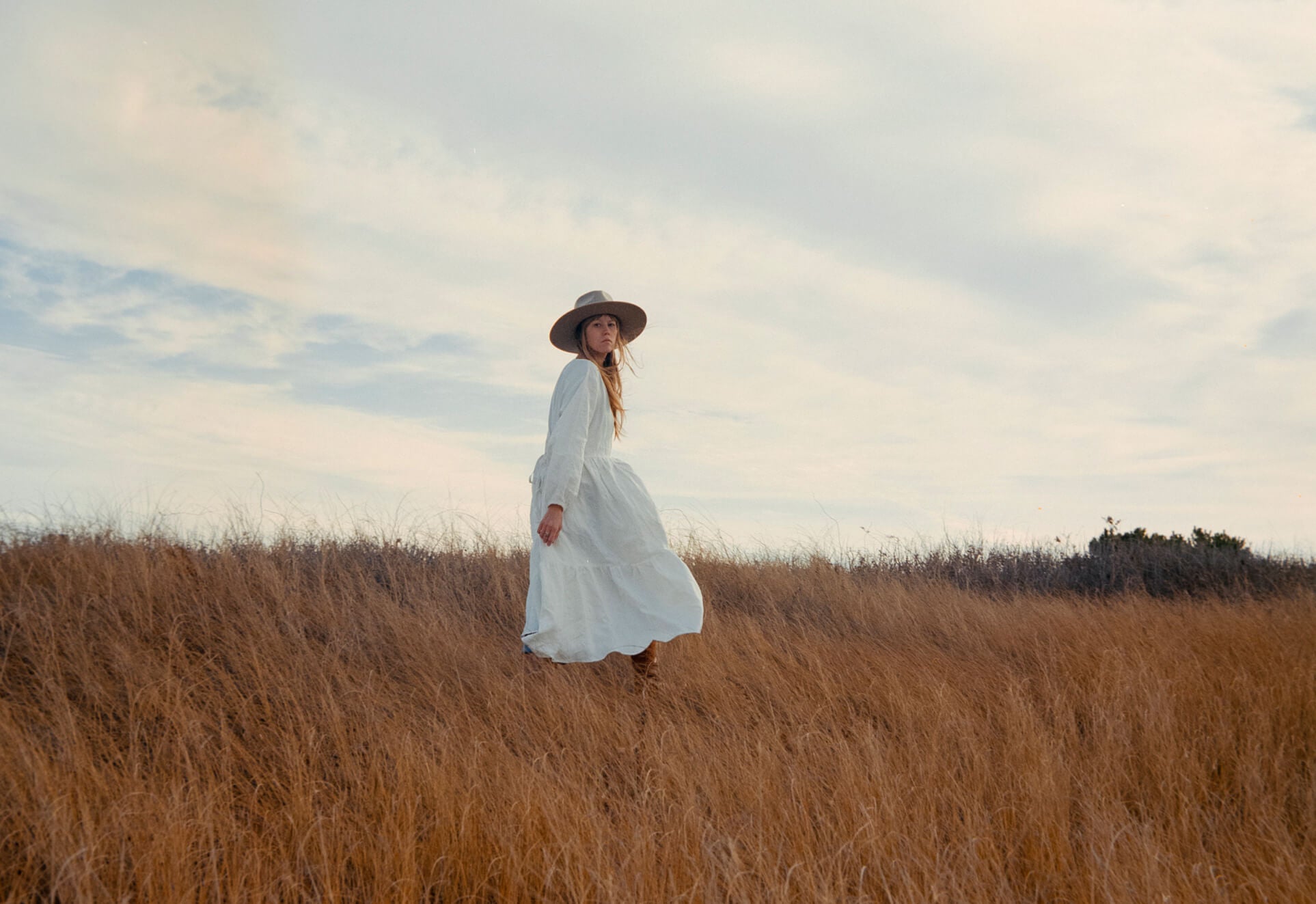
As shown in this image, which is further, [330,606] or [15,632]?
[330,606]

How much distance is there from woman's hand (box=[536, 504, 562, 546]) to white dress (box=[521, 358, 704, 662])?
0.14ft

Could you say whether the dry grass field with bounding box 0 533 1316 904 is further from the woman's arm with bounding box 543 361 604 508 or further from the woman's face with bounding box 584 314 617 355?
the woman's face with bounding box 584 314 617 355

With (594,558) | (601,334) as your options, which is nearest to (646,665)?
(594,558)

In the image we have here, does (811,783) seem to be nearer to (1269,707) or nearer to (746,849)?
(746,849)

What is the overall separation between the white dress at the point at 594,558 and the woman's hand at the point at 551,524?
0.04m

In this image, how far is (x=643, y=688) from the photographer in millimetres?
4230

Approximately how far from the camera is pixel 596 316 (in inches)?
180

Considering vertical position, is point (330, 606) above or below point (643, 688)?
above

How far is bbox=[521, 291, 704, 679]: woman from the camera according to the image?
160 inches

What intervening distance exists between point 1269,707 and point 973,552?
6171mm

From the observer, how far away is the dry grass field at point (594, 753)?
2625 millimetres

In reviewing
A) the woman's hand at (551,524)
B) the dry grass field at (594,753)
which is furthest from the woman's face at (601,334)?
the dry grass field at (594,753)

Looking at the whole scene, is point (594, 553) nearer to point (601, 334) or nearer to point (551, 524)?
point (551, 524)

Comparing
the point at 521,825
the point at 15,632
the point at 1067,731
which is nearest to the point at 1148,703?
the point at 1067,731
